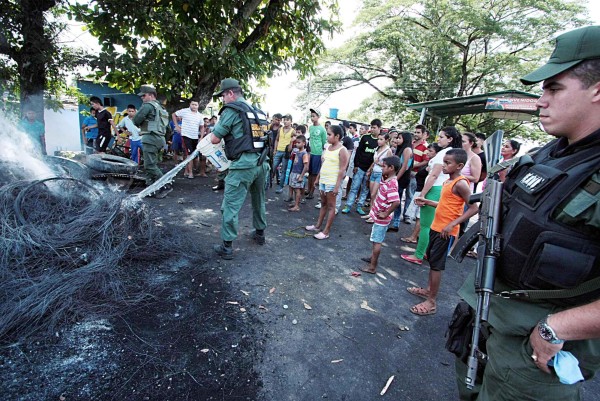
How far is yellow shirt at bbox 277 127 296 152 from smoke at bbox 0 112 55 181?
14.0 feet

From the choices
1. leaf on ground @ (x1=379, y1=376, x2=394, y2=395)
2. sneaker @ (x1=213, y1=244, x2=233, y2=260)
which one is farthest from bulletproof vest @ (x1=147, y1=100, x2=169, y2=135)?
leaf on ground @ (x1=379, y1=376, x2=394, y2=395)

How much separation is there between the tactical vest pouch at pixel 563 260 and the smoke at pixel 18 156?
5.45m

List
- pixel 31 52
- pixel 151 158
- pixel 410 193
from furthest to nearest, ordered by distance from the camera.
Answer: pixel 410 193
pixel 151 158
pixel 31 52

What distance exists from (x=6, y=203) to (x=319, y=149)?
5.08 meters

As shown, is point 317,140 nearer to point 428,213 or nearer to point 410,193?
point 410,193

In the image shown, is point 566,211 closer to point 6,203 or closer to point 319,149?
point 6,203

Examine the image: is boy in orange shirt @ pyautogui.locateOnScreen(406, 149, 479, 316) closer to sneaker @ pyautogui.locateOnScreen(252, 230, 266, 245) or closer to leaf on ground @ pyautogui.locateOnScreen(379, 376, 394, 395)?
leaf on ground @ pyautogui.locateOnScreen(379, 376, 394, 395)

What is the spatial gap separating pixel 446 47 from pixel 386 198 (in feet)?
61.3

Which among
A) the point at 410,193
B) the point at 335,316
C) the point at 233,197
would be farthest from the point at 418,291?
the point at 410,193

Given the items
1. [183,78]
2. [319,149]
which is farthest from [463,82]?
[183,78]

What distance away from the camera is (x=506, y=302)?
1253mm

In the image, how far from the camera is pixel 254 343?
243 cm

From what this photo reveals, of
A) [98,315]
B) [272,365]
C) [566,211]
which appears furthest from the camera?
[98,315]

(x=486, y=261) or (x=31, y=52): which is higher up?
(x=31, y=52)
